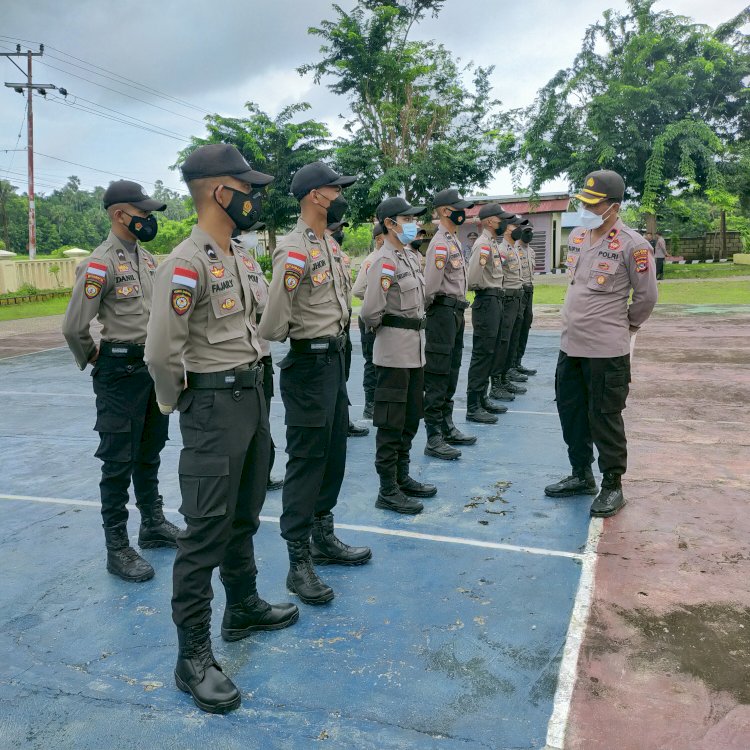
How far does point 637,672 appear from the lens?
2.56m

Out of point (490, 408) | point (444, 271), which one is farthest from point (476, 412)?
point (444, 271)

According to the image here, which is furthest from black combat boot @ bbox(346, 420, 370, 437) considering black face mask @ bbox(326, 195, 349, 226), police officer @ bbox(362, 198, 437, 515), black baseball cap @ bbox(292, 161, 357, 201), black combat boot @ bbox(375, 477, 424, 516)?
black baseball cap @ bbox(292, 161, 357, 201)

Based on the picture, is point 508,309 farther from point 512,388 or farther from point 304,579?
point 304,579

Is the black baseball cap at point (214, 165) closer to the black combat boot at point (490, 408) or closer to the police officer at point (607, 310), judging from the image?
the police officer at point (607, 310)

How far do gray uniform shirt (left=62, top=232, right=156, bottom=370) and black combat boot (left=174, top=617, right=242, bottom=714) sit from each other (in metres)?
1.62

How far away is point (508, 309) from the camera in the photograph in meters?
6.93

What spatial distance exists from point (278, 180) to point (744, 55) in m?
17.3

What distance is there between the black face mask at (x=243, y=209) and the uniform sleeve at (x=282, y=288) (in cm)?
52

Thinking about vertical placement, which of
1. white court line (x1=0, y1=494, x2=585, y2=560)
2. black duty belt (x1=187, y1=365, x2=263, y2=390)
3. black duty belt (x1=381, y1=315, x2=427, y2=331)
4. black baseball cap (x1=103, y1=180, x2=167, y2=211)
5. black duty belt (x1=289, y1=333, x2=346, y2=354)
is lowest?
white court line (x1=0, y1=494, x2=585, y2=560)

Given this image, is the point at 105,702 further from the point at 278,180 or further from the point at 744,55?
the point at 744,55

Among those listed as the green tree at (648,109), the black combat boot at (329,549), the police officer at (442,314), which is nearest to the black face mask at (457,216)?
the police officer at (442,314)

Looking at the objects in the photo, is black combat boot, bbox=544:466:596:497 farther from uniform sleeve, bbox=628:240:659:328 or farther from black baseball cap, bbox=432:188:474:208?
black baseball cap, bbox=432:188:474:208

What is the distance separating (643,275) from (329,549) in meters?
2.38

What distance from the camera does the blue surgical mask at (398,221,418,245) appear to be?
4.44 meters
